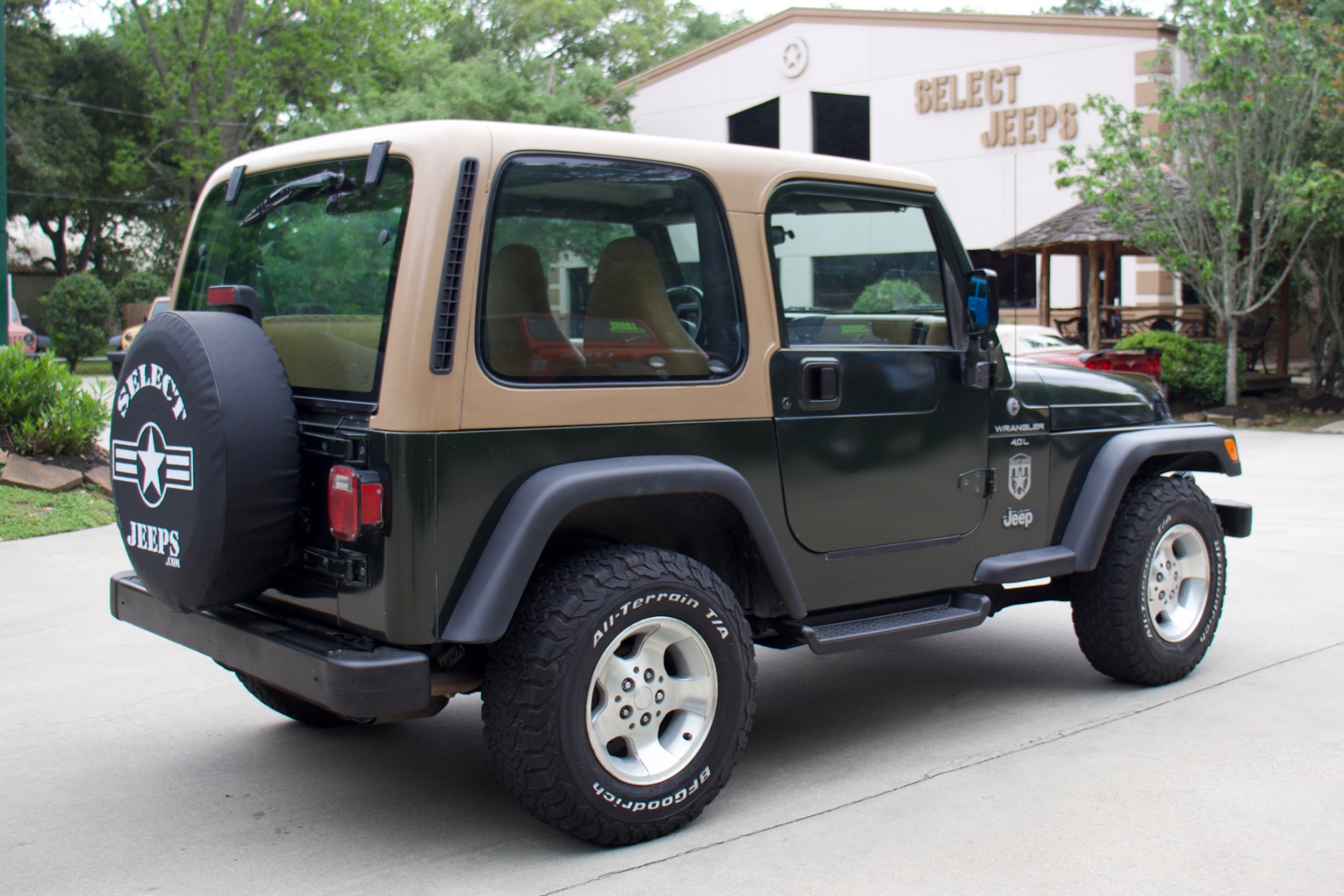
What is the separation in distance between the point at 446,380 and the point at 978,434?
87.4 inches

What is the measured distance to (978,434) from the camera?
4.68 meters

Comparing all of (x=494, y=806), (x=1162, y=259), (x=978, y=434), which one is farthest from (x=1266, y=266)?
(x=494, y=806)

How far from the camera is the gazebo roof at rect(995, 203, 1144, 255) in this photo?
20.0 metres

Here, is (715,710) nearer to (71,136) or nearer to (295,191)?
(295,191)

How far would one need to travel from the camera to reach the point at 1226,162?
17.2m

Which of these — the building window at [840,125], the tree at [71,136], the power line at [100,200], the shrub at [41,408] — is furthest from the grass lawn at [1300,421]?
the power line at [100,200]

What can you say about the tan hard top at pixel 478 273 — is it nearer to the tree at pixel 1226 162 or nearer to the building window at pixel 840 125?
the tree at pixel 1226 162

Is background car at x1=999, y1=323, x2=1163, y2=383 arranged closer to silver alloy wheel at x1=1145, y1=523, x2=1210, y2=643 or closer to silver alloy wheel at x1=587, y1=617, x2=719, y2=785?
silver alloy wheel at x1=1145, y1=523, x2=1210, y2=643

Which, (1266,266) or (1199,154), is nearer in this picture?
(1199,154)

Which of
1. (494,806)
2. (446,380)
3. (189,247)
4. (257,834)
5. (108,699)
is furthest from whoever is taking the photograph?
(108,699)

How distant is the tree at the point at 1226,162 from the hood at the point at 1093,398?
12689 millimetres

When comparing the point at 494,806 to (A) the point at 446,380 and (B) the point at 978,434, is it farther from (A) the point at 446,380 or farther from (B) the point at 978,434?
(B) the point at 978,434

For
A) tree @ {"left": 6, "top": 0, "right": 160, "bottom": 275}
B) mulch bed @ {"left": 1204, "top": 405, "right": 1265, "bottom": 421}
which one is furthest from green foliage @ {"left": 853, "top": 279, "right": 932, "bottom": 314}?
tree @ {"left": 6, "top": 0, "right": 160, "bottom": 275}

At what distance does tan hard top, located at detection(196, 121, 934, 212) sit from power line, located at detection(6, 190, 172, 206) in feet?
105
